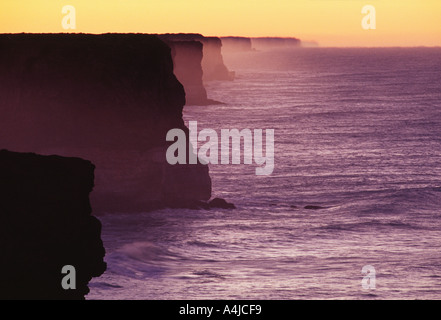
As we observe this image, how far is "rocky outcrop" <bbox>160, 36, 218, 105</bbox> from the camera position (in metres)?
130

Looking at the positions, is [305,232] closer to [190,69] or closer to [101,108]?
[101,108]

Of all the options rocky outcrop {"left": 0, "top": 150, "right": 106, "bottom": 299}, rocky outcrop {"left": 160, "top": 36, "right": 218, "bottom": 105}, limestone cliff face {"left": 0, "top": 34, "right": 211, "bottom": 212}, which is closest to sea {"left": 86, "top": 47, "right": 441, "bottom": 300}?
limestone cliff face {"left": 0, "top": 34, "right": 211, "bottom": 212}

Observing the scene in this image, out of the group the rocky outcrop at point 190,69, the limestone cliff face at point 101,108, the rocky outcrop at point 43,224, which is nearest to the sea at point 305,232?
the limestone cliff face at point 101,108

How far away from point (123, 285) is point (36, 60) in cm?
2050

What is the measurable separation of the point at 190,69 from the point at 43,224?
108408 millimetres

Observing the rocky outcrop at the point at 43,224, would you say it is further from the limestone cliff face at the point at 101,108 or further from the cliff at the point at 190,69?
the cliff at the point at 190,69

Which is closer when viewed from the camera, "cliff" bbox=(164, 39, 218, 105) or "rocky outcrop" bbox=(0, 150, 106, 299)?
"rocky outcrop" bbox=(0, 150, 106, 299)

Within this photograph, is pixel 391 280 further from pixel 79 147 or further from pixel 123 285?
A: pixel 79 147

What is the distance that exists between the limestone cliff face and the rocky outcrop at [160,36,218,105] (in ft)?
258

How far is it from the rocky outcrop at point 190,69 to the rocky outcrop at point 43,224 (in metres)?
104

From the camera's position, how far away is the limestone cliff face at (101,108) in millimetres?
46094

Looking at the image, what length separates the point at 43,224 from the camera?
2256 cm

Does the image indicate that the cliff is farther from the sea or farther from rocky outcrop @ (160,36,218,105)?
the sea

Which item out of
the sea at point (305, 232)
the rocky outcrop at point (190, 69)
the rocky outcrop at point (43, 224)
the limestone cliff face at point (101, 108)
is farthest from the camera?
the rocky outcrop at point (190, 69)
